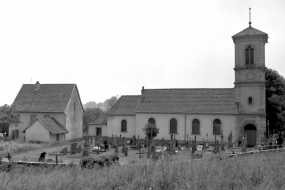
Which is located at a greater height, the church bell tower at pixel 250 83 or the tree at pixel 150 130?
the church bell tower at pixel 250 83

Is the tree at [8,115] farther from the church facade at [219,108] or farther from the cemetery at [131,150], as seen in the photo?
the church facade at [219,108]

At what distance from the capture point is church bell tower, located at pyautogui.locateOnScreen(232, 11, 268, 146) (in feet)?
118

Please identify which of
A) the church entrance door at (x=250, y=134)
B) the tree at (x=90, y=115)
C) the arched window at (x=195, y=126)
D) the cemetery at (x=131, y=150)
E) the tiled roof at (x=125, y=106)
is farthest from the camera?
the tree at (x=90, y=115)

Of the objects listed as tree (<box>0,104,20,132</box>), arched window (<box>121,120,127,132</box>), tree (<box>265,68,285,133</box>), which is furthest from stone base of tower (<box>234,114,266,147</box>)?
tree (<box>0,104,20,132</box>)

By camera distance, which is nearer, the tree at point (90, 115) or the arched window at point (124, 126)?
the arched window at point (124, 126)

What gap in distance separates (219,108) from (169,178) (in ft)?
94.7

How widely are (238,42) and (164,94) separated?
12137 mm

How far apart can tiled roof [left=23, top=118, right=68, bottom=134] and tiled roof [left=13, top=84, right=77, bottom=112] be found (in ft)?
7.15

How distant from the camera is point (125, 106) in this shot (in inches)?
1706

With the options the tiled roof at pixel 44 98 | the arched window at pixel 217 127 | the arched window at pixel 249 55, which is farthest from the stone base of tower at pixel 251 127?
the tiled roof at pixel 44 98

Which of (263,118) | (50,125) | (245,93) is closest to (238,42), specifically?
(245,93)

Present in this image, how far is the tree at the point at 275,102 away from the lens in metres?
40.5

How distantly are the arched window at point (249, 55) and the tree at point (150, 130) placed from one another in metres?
14.3

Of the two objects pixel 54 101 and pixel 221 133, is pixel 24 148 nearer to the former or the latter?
pixel 54 101
